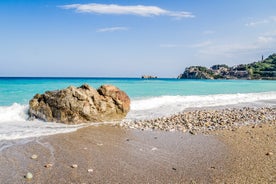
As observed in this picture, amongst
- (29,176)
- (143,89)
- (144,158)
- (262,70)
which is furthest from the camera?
(262,70)

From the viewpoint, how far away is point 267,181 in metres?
6.25

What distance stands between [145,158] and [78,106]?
25.3 feet

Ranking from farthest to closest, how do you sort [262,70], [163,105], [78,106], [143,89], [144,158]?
[262,70] → [143,89] → [163,105] → [78,106] → [144,158]

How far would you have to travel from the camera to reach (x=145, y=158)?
812cm

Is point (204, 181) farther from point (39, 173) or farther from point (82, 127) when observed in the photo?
point (82, 127)

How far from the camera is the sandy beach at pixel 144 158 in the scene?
6.57 metres

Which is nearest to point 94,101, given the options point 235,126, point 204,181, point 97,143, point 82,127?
point 82,127

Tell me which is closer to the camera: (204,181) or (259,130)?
(204,181)

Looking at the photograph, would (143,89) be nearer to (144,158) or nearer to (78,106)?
(78,106)

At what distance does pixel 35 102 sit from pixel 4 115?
191 cm

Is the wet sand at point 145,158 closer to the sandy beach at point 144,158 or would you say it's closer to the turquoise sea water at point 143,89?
the sandy beach at point 144,158

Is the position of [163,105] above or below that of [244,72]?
below

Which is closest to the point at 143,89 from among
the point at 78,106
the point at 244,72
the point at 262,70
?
the point at 78,106

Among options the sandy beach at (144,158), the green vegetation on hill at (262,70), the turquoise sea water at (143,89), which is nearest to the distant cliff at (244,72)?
the green vegetation on hill at (262,70)
